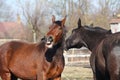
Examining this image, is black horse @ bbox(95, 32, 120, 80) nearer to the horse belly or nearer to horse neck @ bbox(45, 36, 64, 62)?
horse neck @ bbox(45, 36, 64, 62)

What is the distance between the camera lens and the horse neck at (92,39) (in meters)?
7.79

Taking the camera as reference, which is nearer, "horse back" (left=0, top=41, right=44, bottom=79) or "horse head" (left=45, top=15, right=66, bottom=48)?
"horse head" (left=45, top=15, right=66, bottom=48)

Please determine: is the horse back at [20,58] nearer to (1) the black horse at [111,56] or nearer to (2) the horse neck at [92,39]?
(2) the horse neck at [92,39]

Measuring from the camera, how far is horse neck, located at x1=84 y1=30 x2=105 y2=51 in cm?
779

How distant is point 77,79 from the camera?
12.2 m

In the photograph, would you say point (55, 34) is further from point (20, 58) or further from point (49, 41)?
point (20, 58)

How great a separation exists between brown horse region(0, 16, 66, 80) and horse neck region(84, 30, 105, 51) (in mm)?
924

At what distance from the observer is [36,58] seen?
754cm

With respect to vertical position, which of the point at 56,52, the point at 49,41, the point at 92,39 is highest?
the point at 49,41

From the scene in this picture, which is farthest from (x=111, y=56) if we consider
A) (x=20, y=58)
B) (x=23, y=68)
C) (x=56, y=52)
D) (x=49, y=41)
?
(x=20, y=58)

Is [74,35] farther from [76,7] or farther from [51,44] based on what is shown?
[76,7]

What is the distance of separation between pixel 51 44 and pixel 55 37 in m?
0.24

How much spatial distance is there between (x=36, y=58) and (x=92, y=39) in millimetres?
1584

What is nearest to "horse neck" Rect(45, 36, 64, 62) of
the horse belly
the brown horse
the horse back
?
the brown horse
